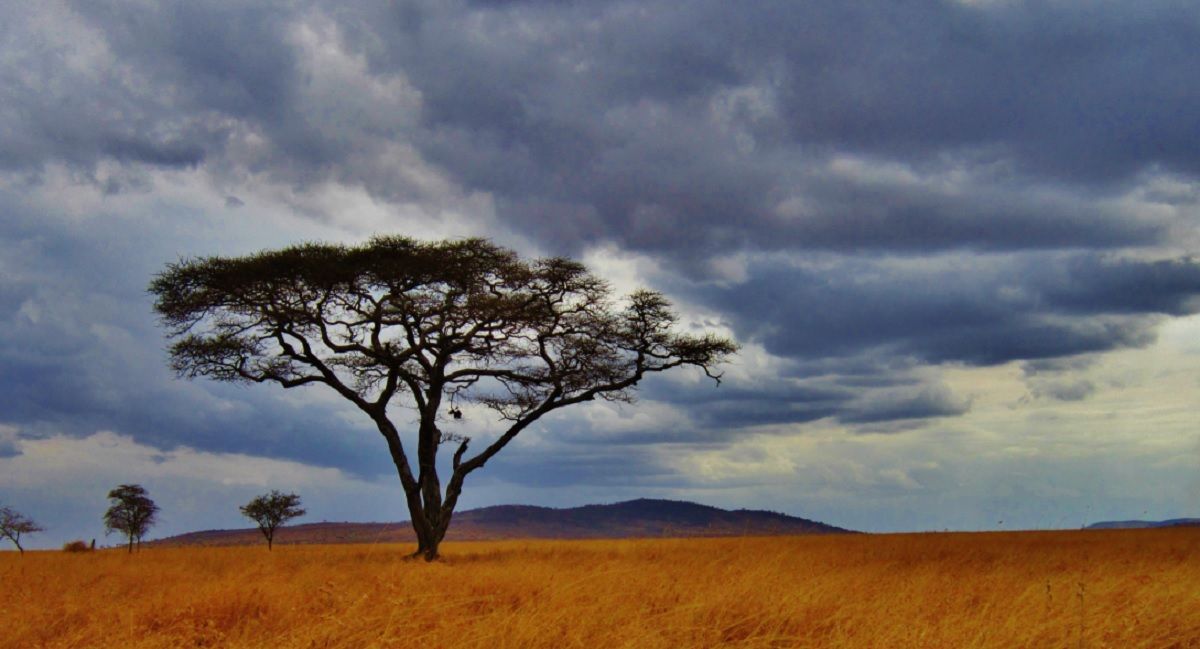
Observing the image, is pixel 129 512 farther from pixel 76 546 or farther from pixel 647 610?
pixel 647 610

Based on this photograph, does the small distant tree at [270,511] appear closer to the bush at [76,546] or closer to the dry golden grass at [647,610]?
the bush at [76,546]

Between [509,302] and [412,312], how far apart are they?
294 cm

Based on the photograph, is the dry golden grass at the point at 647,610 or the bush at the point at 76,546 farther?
the bush at the point at 76,546

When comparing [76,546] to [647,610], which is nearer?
[647,610]

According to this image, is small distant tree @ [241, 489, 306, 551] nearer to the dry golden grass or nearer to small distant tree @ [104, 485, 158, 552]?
small distant tree @ [104, 485, 158, 552]

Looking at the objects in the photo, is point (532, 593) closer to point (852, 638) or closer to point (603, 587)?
point (603, 587)

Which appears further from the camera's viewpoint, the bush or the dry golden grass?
the bush

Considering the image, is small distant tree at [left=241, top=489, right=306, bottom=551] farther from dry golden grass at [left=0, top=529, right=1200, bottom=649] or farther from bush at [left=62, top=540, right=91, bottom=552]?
dry golden grass at [left=0, top=529, right=1200, bottom=649]

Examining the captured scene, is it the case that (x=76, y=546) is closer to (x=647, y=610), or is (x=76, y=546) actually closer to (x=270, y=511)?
(x=270, y=511)

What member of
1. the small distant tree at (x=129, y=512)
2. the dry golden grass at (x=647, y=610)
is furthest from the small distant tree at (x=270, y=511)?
the dry golden grass at (x=647, y=610)

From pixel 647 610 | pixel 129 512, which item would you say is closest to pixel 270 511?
pixel 129 512

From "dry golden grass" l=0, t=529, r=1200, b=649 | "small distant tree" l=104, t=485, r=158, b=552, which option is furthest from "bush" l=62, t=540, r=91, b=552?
"dry golden grass" l=0, t=529, r=1200, b=649

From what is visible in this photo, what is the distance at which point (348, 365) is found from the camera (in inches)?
1130

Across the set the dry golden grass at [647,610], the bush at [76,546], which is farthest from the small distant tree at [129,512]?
the dry golden grass at [647,610]
